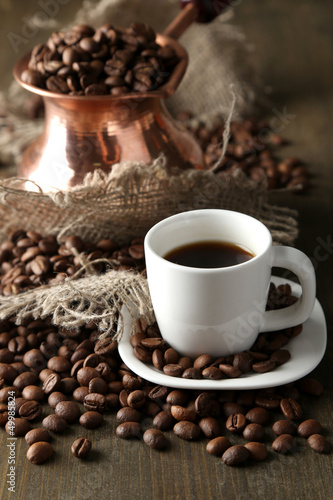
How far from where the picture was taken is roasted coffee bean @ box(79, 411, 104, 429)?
100 cm

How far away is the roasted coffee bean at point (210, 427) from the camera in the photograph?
3.21ft

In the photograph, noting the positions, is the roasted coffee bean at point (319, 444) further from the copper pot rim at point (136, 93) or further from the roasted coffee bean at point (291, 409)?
the copper pot rim at point (136, 93)

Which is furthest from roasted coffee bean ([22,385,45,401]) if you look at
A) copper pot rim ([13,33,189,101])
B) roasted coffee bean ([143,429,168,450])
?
copper pot rim ([13,33,189,101])

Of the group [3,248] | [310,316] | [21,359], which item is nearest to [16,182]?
[3,248]

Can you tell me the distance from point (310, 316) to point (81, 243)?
19.8 inches

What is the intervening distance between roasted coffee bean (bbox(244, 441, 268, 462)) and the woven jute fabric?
294 mm

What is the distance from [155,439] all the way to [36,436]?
0.19 meters

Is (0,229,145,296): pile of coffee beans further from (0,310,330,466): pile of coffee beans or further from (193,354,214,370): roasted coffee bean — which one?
(193,354,214,370): roasted coffee bean

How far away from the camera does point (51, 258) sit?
1.30m

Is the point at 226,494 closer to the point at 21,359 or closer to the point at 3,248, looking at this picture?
the point at 21,359

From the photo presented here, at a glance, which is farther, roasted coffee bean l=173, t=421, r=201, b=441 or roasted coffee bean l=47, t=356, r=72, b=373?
roasted coffee bean l=47, t=356, r=72, b=373

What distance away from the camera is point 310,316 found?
3.77 feet

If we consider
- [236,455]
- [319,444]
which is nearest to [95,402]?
[236,455]

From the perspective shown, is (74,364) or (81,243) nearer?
(74,364)
